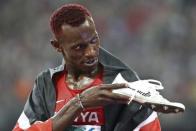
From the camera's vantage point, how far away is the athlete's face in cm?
299

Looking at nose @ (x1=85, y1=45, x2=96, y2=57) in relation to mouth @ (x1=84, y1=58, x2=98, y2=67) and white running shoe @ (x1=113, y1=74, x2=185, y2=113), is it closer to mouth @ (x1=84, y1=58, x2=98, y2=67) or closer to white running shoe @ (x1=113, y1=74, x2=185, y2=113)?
mouth @ (x1=84, y1=58, x2=98, y2=67)

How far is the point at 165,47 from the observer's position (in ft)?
27.5

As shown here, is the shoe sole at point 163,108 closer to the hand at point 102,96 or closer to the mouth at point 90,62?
the hand at point 102,96

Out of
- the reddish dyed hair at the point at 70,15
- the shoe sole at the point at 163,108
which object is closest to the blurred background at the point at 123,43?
the reddish dyed hair at the point at 70,15

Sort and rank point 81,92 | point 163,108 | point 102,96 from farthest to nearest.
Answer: point 81,92
point 102,96
point 163,108

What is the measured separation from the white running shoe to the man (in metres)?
0.07

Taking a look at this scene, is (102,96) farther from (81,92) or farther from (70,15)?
(70,15)

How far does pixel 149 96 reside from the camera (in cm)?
275

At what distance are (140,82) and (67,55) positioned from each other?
43cm

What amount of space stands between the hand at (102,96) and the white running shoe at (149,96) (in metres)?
0.02

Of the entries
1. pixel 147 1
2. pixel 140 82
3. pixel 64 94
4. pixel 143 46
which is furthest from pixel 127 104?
pixel 147 1

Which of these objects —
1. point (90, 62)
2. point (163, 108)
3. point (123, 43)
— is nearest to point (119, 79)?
point (90, 62)

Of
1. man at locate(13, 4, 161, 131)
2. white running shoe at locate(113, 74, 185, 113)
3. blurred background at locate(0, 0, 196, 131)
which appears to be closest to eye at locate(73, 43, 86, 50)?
man at locate(13, 4, 161, 131)

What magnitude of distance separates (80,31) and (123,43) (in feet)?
17.8
